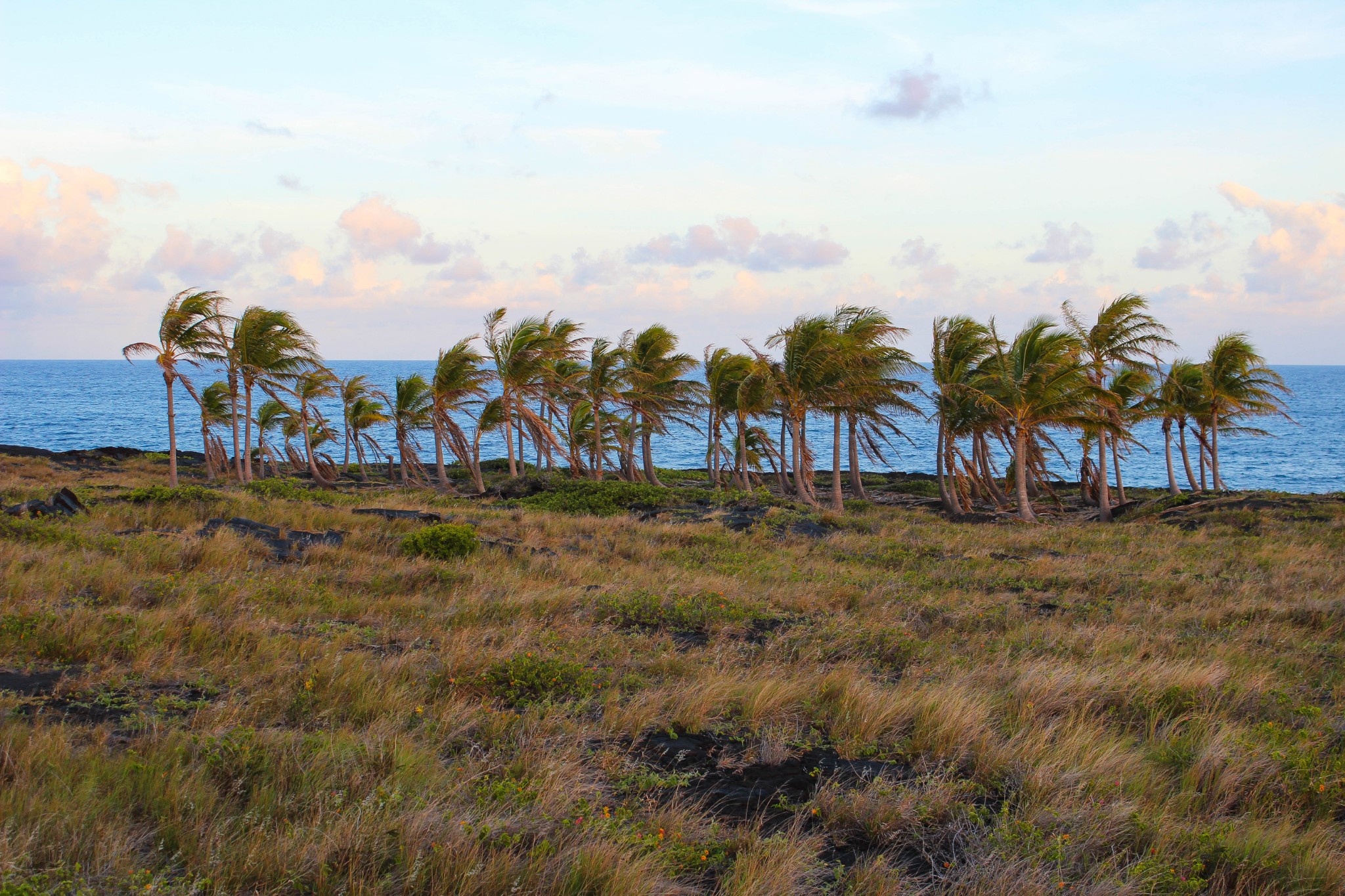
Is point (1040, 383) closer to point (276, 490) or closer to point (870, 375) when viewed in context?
point (870, 375)

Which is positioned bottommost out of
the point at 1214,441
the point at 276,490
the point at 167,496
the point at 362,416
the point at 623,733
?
the point at 623,733

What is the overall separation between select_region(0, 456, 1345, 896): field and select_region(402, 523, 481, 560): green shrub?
83 centimetres

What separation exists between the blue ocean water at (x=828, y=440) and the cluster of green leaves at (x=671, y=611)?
86.4 ft

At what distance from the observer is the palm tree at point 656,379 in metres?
28.5

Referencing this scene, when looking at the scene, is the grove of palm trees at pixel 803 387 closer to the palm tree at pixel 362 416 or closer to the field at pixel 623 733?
the palm tree at pixel 362 416

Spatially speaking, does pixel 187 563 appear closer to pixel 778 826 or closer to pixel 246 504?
pixel 246 504

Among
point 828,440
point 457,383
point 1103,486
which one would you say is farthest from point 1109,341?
point 828,440

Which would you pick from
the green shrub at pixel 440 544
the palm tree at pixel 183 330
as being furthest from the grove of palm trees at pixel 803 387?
the green shrub at pixel 440 544

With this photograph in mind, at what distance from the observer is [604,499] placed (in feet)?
67.7

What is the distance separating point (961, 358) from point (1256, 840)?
23180 millimetres

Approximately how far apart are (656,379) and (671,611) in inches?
826

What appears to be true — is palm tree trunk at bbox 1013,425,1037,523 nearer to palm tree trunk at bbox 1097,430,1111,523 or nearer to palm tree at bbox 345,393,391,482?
palm tree trunk at bbox 1097,430,1111,523

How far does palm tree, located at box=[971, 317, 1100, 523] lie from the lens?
71.5 feet

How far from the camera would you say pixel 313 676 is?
193 inches
